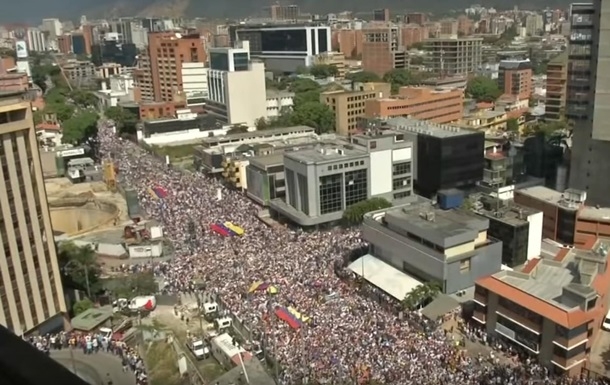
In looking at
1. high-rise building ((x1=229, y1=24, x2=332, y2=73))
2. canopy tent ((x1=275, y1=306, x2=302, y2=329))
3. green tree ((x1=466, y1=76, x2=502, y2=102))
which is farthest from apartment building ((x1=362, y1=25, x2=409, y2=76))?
canopy tent ((x1=275, y1=306, x2=302, y2=329))

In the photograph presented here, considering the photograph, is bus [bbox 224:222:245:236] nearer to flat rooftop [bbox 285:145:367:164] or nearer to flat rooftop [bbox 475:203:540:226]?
flat rooftop [bbox 285:145:367:164]

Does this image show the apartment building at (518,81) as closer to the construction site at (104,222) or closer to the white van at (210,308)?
the construction site at (104,222)

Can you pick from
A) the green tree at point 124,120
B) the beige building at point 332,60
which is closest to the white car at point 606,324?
the green tree at point 124,120

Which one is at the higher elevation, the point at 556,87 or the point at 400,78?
the point at 556,87

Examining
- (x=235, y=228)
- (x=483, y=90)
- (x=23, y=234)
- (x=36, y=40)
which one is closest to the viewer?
(x=23, y=234)

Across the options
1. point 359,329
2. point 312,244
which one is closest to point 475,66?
point 312,244

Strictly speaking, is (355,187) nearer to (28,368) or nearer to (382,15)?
(28,368)

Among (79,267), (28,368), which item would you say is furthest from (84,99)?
(28,368)
